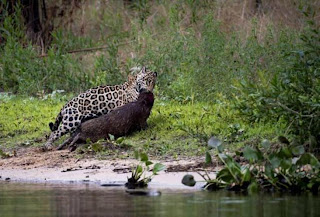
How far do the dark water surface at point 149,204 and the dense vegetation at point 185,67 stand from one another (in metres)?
1.40

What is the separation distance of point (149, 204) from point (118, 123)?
14.2 ft

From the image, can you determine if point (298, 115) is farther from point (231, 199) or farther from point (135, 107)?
point (135, 107)

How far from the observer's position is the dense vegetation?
8828 millimetres

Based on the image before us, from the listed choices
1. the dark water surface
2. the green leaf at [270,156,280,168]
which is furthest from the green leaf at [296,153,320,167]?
the dark water surface

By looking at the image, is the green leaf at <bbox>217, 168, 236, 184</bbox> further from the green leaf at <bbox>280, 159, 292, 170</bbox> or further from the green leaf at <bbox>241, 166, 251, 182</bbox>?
the green leaf at <bbox>280, 159, 292, 170</bbox>

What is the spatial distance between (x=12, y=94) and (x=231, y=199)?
30.6 feet

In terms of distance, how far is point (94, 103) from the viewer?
39.3 ft

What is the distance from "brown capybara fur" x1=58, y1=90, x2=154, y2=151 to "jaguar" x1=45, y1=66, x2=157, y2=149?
1.47 feet

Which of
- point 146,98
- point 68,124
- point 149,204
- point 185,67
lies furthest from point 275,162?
point 185,67

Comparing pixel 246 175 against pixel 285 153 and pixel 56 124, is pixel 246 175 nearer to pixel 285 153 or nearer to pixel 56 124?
pixel 285 153

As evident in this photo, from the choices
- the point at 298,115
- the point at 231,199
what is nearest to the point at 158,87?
the point at 298,115

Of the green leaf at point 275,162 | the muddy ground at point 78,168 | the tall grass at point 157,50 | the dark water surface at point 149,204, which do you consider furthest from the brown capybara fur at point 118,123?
the green leaf at point 275,162

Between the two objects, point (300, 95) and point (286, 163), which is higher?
point (300, 95)

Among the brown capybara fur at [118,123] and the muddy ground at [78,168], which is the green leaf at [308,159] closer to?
the muddy ground at [78,168]
